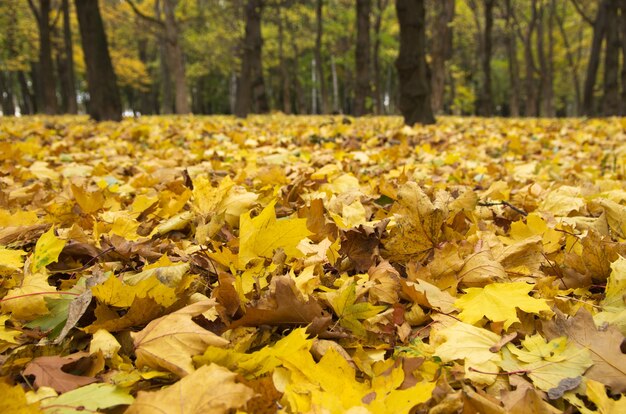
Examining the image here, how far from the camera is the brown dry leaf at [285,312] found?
3.30 feet

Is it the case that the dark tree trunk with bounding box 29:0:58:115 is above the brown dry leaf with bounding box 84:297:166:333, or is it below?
above

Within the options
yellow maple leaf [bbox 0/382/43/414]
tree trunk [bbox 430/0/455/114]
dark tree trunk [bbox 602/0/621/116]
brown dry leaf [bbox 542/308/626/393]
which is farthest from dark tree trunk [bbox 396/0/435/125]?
tree trunk [bbox 430/0/455/114]

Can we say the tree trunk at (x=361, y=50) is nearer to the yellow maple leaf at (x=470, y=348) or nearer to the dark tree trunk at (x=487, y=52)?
the dark tree trunk at (x=487, y=52)

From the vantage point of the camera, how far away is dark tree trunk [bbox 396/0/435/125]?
7.09 meters

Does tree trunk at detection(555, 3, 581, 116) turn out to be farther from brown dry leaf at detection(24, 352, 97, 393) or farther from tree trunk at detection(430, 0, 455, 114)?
brown dry leaf at detection(24, 352, 97, 393)

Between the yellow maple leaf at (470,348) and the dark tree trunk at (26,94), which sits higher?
the dark tree trunk at (26,94)

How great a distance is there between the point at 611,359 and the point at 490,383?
0.24 m

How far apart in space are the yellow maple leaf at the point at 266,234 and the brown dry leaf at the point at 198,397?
0.45m

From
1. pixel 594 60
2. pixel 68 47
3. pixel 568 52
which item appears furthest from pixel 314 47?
pixel 594 60

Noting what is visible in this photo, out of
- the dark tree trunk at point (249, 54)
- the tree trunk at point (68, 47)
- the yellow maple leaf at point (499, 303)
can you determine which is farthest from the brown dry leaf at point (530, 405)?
the tree trunk at point (68, 47)

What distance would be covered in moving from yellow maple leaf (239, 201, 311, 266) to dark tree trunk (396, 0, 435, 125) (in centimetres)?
658

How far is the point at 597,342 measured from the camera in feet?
3.12

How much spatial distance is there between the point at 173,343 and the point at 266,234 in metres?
0.38

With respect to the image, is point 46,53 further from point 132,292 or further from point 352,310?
point 352,310
